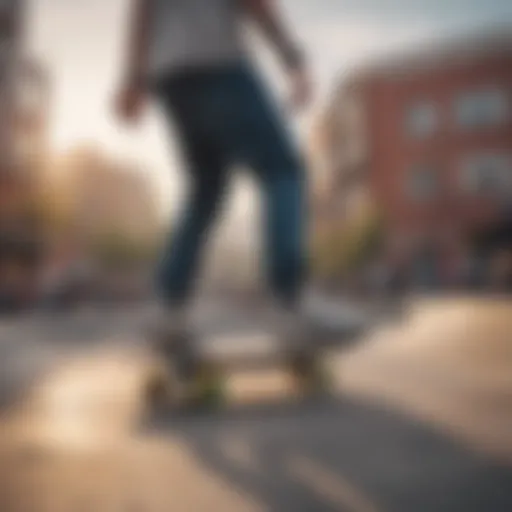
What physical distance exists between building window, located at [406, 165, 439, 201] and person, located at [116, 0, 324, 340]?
173 cm

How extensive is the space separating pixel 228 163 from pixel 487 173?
2.39 meters

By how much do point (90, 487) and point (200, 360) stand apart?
608 mm

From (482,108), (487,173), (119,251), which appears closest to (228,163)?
(119,251)

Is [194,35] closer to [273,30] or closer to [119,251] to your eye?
[273,30]

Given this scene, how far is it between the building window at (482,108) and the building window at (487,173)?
0.70ft

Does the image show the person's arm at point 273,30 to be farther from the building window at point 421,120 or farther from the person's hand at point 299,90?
the building window at point 421,120

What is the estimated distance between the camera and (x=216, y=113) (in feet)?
4.46

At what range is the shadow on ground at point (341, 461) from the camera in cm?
71

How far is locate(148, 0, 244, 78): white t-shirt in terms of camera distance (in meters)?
1.36

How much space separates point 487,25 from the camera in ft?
5.48

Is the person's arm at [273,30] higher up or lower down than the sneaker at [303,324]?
higher up

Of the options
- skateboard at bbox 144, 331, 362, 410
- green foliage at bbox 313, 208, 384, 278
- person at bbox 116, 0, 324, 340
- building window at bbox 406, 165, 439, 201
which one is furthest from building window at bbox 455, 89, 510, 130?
skateboard at bbox 144, 331, 362, 410

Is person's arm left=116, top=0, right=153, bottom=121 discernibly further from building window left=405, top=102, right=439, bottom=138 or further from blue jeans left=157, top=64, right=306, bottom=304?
building window left=405, top=102, right=439, bottom=138

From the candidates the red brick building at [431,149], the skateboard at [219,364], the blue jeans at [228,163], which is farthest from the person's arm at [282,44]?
the red brick building at [431,149]
